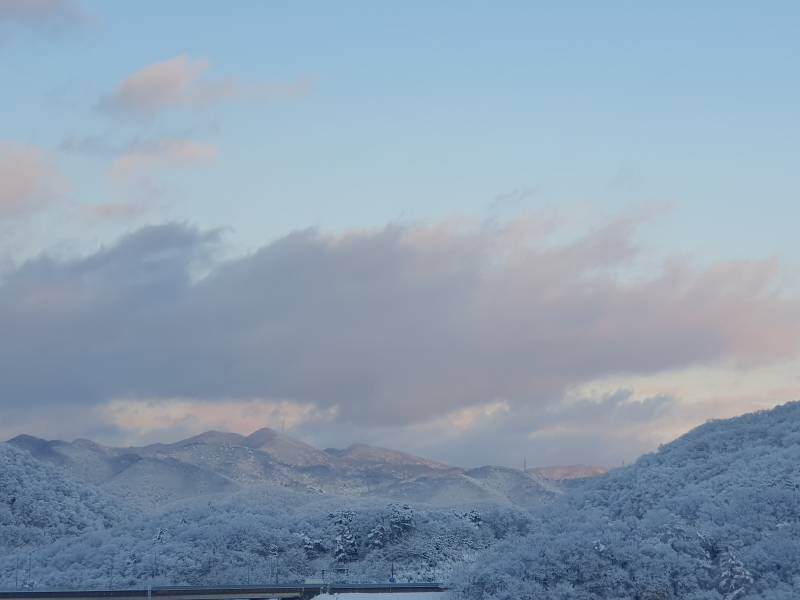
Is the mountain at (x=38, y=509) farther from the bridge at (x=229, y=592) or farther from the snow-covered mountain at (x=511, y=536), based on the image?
the bridge at (x=229, y=592)

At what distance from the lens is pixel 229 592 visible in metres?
110

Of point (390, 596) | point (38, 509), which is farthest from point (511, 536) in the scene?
point (38, 509)

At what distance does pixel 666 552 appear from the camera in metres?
103

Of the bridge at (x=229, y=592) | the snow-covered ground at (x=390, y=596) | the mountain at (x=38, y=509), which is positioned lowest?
the snow-covered ground at (x=390, y=596)

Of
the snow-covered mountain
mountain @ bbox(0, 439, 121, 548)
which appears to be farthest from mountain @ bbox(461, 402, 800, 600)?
mountain @ bbox(0, 439, 121, 548)

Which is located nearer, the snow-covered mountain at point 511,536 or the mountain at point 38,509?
the snow-covered mountain at point 511,536

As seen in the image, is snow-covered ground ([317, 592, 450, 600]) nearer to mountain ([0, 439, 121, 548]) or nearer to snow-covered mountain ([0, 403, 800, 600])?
snow-covered mountain ([0, 403, 800, 600])

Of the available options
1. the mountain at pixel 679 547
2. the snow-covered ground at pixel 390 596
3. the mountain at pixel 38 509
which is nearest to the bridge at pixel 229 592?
the snow-covered ground at pixel 390 596

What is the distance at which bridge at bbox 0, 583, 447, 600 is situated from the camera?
10119cm

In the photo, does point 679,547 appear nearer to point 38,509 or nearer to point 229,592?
point 229,592

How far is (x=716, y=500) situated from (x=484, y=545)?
150ft

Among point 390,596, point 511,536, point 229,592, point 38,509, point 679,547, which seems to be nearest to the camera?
point 679,547

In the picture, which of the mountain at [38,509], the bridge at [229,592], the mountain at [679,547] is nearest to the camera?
the mountain at [679,547]

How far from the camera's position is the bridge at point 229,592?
3984 inches
